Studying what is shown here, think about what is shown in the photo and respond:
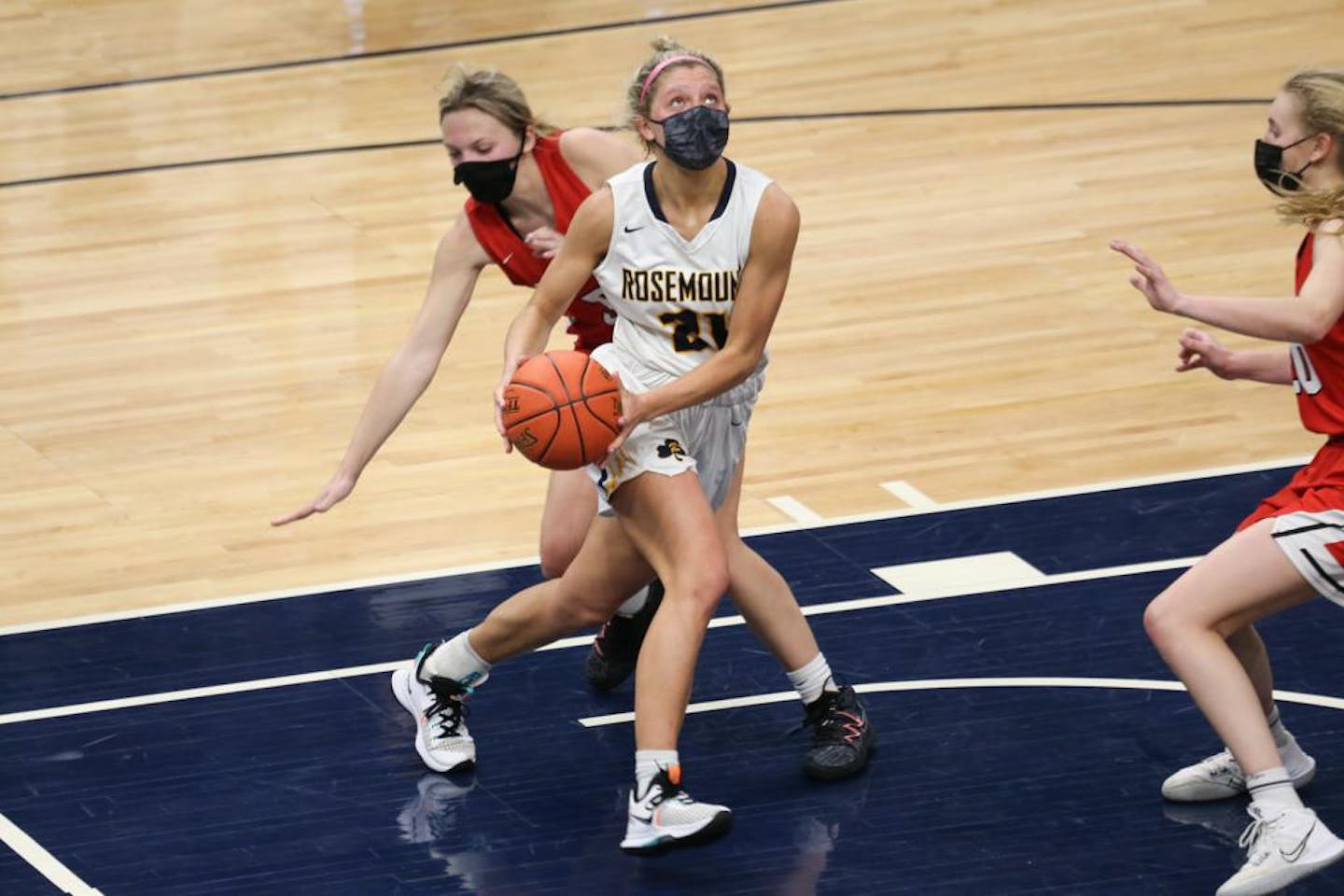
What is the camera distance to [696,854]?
211 inches

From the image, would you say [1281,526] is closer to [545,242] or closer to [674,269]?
[674,269]

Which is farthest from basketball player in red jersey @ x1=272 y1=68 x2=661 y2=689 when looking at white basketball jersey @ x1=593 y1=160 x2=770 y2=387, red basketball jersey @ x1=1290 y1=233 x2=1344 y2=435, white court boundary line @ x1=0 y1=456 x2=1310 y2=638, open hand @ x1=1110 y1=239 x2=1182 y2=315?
red basketball jersey @ x1=1290 y1=233 x2=1344 y2=435

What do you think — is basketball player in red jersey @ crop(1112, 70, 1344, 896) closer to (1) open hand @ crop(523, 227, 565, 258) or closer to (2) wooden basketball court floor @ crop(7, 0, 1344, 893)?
(2) wooden basketball court floor @ crop(7, 0, 1344, 893)

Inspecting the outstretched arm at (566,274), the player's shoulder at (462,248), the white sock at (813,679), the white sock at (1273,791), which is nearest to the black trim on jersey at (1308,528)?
the white sock at (1273,791)

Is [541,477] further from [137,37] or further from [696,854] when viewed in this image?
[137,37]

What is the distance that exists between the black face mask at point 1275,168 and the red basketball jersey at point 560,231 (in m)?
1.71

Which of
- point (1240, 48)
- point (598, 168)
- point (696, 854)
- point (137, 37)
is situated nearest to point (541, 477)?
point (598, 168)

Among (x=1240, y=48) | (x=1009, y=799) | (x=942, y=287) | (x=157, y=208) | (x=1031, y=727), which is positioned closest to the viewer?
(x=1009, y=799)

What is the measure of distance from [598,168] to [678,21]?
8742 mm

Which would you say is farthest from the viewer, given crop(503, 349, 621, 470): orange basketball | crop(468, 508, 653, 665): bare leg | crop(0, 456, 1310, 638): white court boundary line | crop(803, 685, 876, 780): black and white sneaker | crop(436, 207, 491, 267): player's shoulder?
crop(0, 456, 1310, 638): white court boundary line

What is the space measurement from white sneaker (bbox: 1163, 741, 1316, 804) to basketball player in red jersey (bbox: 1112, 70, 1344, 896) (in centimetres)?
31

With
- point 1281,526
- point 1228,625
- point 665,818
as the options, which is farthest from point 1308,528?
point 665,818

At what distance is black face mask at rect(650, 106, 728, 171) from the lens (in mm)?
5211

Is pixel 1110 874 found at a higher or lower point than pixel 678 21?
lower
